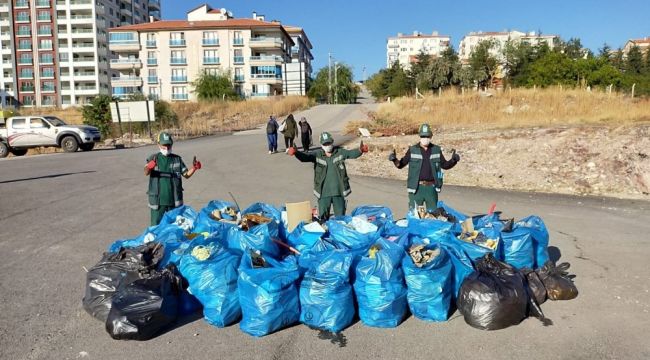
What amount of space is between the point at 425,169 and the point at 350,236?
2.17 m

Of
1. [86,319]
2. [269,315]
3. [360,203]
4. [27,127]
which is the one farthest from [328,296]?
[27,127]

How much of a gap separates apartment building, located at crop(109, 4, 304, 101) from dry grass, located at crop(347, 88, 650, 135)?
41.4 m

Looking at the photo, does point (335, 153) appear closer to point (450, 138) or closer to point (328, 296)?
point (328, 296)

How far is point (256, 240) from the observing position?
4.92 metres

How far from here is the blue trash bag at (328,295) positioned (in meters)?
4.32

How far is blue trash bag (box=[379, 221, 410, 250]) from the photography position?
16.1 ft

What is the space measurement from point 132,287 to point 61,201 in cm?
761

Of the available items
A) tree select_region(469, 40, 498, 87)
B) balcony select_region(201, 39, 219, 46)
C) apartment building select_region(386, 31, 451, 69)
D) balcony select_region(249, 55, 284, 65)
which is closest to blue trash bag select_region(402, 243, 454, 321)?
tree select_region(469, 40, 498, 87)

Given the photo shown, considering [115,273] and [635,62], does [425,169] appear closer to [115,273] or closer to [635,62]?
[115,273]

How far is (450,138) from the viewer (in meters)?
18.2

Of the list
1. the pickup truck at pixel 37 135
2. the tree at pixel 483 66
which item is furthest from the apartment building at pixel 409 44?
the pickup truck at pixel 37 135

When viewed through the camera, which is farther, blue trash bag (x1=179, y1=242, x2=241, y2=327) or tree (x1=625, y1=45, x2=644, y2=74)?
tree (x1=625, y1=45, x2=644, y2=74)

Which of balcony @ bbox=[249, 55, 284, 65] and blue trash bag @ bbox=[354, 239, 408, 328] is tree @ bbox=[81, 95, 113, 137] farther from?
balcony @ bbox=[249, 55, 284, 65]

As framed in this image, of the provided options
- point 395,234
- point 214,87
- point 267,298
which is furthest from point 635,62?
point 267,298
